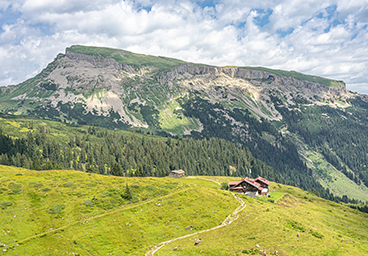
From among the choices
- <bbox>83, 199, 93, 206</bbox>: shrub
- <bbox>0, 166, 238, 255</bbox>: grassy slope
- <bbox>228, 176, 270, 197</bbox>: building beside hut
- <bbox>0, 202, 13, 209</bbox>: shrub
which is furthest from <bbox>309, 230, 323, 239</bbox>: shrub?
<bbox>0, 202, 13, 209</bbox>: shrub

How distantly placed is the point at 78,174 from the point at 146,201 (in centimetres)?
2899

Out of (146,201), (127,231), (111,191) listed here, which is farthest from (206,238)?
(111,191)

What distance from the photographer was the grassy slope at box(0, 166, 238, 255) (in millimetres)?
47781

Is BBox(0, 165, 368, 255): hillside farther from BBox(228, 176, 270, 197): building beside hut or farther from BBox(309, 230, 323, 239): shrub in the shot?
BBox(228, 176, 270, 197): building beside hut

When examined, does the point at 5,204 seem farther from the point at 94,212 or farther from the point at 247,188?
the point at 247,188

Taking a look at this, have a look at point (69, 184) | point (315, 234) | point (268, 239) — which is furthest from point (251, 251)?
point (69, 184)

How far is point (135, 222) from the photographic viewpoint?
58.6 meters

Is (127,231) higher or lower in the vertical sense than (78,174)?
lower

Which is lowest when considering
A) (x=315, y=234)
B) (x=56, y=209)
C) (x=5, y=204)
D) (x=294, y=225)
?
(x=294, y=225)

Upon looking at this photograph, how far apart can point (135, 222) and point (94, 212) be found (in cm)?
1086

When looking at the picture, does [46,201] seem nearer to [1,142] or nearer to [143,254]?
[143,254]

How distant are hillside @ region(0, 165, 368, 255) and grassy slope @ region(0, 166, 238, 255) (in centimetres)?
17

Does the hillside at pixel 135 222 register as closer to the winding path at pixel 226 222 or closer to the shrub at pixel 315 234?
the shrub at pixel 315 234

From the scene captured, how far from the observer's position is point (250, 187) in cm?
10388
